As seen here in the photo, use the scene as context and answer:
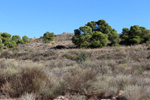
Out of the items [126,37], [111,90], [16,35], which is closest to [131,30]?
[126,37]

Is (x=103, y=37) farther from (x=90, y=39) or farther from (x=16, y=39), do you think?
(x=16, y=39)

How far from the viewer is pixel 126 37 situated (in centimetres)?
3550

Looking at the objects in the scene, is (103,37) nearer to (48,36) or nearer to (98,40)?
(98,40)

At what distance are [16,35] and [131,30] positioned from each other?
37.0 metres

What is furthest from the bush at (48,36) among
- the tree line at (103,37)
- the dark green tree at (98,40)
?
the dark green tree at (98,40)

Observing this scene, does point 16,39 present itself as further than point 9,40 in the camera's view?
Yes

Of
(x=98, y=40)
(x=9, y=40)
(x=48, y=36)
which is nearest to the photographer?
(x=98, y=40)

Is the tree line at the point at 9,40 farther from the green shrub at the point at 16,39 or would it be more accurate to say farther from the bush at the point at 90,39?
the bush at the point at 90,39

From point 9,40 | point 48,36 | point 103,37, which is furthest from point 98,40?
point 9,40

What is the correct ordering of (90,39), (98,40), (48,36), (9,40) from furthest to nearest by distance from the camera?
(48,36) < (9,40) < (90,39) < (98,40)

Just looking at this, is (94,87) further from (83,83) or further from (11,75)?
(11,75)

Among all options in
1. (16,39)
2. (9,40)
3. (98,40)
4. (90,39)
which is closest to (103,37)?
(98,40)

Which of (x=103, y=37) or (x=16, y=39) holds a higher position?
(x=16, y=39)

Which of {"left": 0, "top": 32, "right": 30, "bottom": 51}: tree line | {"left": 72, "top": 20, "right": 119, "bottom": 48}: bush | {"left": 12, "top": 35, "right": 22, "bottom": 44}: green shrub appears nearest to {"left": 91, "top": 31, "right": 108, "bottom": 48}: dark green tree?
{"left": 72, "top": 20, "right": 119, "bottom": 48}: bush
